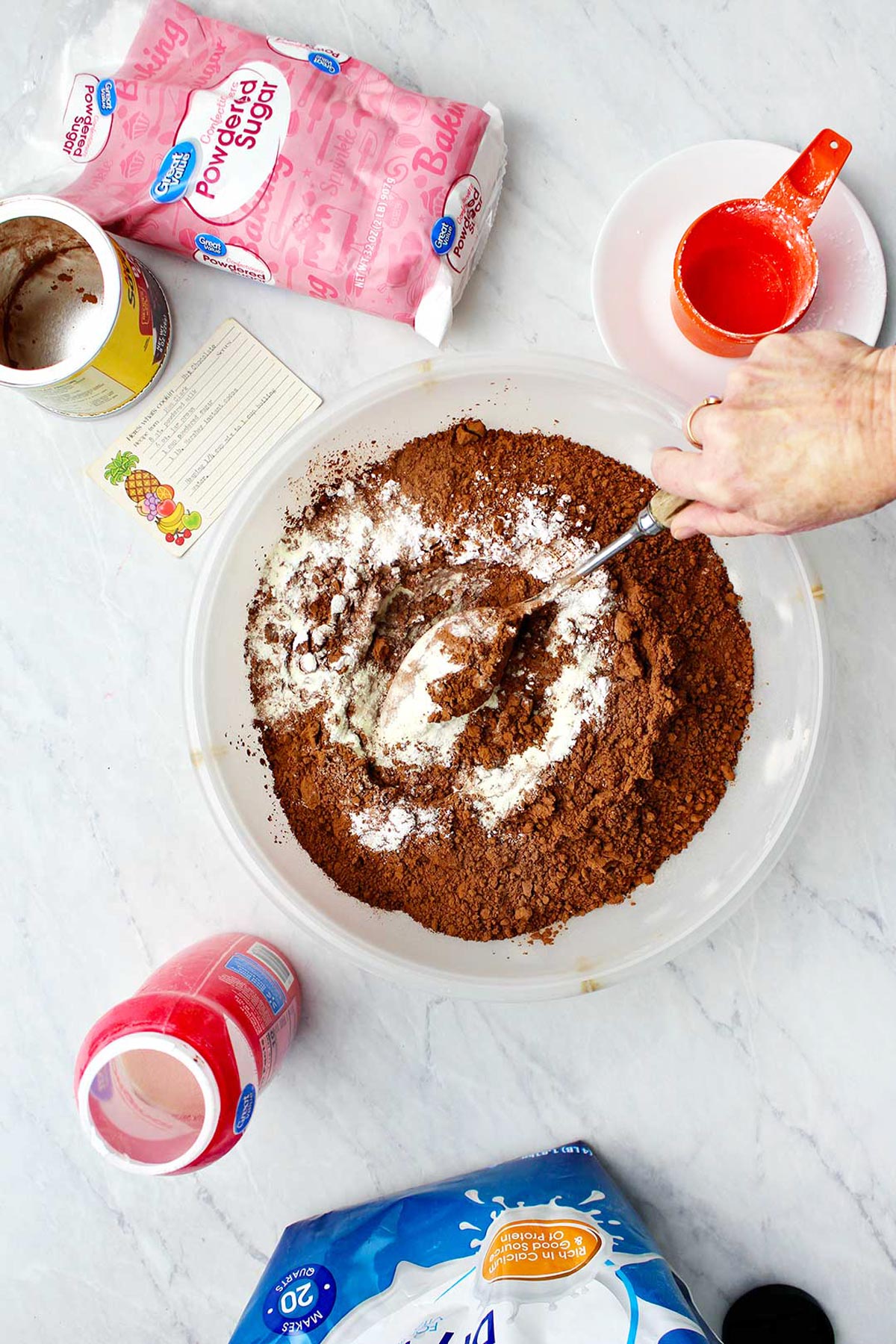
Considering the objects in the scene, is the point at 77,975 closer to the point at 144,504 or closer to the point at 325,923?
the point at 325,923

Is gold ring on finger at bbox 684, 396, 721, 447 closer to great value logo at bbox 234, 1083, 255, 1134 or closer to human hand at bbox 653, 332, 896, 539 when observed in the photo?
human hand at bbox 653, 332, 896, 539

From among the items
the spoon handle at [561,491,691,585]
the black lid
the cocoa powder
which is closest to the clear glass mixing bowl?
the cocoa powder

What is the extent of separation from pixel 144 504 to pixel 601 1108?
0.83 metres

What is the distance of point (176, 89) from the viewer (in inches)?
33.2

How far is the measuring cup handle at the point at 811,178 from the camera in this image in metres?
0.80

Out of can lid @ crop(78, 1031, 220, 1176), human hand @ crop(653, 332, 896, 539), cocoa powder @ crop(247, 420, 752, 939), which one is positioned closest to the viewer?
human hand @ crop(653, 332, 896, 539)

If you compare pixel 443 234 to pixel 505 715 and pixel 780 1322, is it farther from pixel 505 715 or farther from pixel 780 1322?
pixel 780 1322

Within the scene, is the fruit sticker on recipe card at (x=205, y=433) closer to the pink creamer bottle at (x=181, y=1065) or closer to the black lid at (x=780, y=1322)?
the pink creamer bottle at (x=181, y=1065)

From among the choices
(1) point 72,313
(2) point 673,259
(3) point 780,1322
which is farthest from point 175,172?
(3) point 780,1322

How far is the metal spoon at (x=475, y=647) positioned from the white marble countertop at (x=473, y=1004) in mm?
271

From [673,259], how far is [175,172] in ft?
1.65

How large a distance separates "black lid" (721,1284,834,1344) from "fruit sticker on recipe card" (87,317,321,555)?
1.04 m

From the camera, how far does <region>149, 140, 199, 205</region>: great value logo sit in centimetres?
85

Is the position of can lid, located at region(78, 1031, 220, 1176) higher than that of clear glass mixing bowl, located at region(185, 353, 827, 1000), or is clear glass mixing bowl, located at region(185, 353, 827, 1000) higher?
clear glass mixing bowl, located at region(185, 353, 827, 1000)
